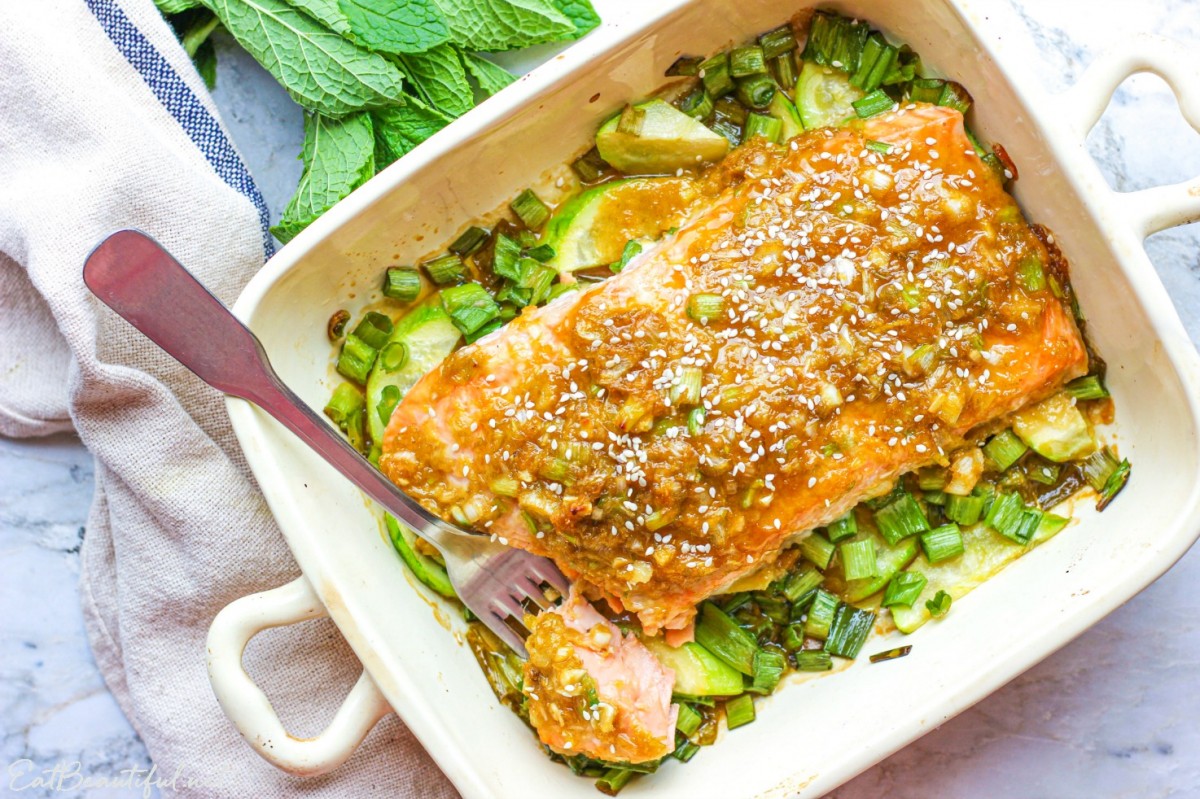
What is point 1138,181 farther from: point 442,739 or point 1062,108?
point 442,739

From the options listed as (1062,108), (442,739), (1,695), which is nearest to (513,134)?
(1062,108)

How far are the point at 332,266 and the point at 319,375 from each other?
0.33 m

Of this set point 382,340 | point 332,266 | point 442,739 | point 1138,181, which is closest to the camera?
point 442,739

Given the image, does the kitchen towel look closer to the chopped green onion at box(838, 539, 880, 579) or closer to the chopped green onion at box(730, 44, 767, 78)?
the chopped green onion at box(838, 539, 880, 579)

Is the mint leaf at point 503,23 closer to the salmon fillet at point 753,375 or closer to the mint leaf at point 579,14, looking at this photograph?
the mint leaf at point 579,14

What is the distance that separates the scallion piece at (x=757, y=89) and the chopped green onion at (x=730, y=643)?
1510mm

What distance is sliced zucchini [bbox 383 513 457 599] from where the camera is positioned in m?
2.82

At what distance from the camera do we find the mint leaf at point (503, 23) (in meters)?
2.79

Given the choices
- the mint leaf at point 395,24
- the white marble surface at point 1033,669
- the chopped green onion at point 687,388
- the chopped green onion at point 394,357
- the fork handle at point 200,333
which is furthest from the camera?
the white marble surface at point 1033,669

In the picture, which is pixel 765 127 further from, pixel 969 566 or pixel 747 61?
pixel 969 566

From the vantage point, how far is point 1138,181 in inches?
122

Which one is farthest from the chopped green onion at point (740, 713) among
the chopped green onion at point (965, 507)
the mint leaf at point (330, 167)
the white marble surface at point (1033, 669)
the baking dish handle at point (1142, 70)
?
the mint leaf at point (330, 167)

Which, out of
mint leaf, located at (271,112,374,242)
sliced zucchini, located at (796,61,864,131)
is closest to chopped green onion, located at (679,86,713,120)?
sliced zucchini, located at (796,61,864,131)

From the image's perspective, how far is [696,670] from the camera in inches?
112
